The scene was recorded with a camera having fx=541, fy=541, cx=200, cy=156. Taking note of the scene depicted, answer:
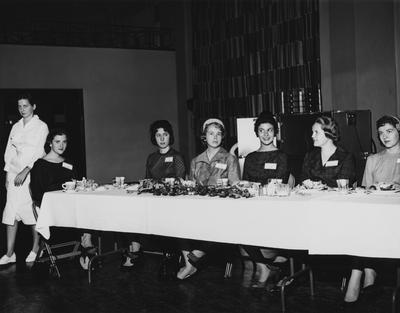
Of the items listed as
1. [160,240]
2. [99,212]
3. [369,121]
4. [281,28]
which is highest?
[281,28]

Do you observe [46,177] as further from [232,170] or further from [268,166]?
[268,166]

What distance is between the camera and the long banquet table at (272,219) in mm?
2967

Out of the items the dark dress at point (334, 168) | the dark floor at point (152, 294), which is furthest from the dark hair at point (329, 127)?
the dark floor at point (152, 294)

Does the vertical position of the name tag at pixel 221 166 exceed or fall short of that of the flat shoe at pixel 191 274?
it exceeds it

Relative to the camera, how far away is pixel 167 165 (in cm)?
477

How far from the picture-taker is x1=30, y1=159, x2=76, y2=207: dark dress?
4500 millimetres

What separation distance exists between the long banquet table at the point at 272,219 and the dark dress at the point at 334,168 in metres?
0.48

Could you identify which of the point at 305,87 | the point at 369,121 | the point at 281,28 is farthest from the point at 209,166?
the point at 281,28

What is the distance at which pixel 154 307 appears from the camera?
11.5 ft

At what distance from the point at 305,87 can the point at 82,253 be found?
413 centimetres

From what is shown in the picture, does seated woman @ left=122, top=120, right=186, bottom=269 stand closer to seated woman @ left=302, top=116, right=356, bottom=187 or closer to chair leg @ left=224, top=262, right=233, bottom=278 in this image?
chair leg @ left=224, top=262, right=233, bottom=278

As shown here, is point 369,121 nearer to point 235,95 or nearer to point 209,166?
point 209,166

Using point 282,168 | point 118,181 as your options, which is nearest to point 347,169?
point 282,168

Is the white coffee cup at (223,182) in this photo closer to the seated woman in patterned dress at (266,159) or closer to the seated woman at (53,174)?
the seated woman in patterned dress at (266,159)
